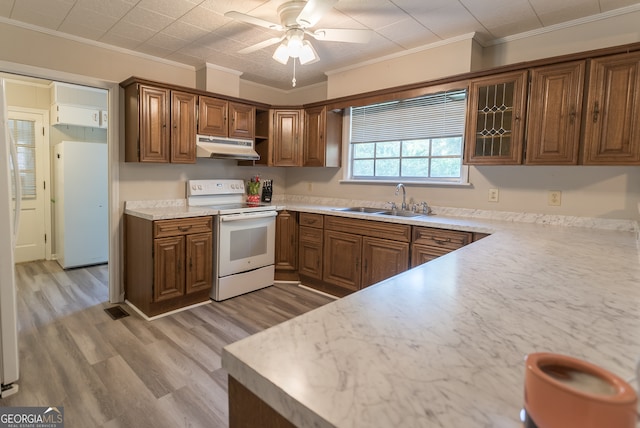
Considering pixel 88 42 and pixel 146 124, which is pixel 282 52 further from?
pixel 88 42

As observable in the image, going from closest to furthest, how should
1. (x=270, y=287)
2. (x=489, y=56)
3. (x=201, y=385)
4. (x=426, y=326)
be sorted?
(x=426, y=326)
(x=201, y=385)
(x=489, y=56)
(x=270, y=287)

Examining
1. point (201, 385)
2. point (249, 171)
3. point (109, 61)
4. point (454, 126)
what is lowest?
point (201, 385)

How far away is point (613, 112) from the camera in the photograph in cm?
223

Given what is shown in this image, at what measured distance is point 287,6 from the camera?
2.36 m

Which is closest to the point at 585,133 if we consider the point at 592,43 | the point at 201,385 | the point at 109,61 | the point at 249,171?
the point at 592,43

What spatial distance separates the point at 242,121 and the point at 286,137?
56 cm

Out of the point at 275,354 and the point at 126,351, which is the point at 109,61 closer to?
the point at 126,351

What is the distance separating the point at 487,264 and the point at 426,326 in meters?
0.77

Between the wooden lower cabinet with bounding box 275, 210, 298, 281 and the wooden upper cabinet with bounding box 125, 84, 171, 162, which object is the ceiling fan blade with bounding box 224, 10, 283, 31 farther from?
the wooden lower cabinet with bounding box 275, 210, 298, 281

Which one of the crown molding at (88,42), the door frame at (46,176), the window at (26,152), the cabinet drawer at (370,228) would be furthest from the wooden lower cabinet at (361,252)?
the window at (26,152)

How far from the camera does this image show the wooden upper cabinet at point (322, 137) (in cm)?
396

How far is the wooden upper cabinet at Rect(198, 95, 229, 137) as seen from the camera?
352 centimetres

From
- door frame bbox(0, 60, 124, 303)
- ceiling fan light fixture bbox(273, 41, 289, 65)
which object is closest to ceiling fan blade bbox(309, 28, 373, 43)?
ceiling fan light fixture bbox(273, 41, 289, 65)

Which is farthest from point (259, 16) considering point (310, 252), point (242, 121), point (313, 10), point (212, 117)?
point (310, 252)
